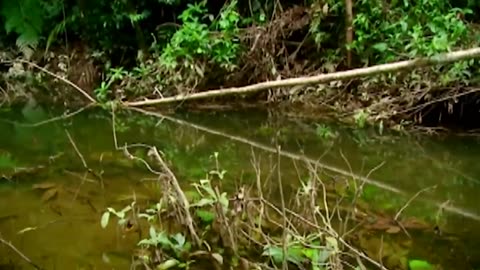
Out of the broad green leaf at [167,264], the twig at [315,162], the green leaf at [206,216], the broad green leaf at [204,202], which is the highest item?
the broad green leaf at [204,202]

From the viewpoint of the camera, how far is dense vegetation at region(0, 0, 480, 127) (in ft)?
17.9

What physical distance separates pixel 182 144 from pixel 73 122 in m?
1.26

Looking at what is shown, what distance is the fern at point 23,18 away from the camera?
6.69 metres

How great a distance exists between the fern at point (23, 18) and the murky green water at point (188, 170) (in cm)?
129

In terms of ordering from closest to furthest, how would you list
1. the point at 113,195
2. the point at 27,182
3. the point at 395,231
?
the point at 395,231, the point at 113,195, the point at 27,182

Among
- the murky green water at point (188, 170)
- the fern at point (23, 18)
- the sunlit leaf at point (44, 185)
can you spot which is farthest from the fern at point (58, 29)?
the sunlit leaf at point (44, 185)

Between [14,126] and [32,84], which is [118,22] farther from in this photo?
[14,126]

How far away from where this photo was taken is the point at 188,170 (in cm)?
380

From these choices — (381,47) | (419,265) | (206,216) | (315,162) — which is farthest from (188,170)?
(381,47)

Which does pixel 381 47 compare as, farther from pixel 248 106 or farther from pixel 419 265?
pixel 419 265

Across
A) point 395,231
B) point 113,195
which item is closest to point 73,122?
point 113,195

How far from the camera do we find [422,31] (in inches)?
221

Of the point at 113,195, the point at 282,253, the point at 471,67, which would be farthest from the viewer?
the point at 471,67

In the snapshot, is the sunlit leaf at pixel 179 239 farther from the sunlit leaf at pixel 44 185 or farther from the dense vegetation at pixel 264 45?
the dense vegetation at pixel 264 45
